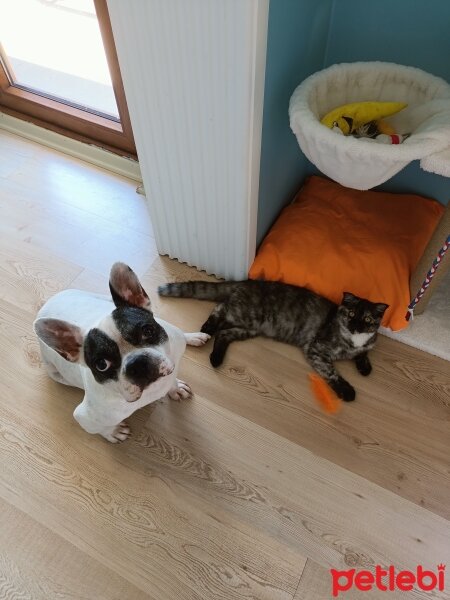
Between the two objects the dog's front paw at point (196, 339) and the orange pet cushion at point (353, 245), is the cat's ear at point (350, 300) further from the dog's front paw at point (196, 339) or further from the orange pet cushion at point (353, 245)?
the dog's front paw at point (196, 339)

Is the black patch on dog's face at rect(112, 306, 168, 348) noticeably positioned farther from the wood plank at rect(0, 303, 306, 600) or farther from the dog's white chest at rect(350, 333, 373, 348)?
the dog's white chest at rect(350, 333, 373, 348)

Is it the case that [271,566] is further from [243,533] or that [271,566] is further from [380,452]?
[380,452]

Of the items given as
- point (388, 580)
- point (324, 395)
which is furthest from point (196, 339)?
point (388, 580)

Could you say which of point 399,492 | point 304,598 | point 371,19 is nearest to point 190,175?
point 371,19

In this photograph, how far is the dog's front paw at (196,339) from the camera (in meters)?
1.67

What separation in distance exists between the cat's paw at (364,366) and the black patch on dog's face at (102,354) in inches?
36.3

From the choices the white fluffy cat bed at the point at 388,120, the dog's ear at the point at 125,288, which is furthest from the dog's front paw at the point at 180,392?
the white fluffy cat bed at the point at 388,120

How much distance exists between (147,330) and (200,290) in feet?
2.27

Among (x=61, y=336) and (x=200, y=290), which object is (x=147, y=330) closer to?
(x=61, y=336)

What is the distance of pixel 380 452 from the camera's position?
1.46 metres

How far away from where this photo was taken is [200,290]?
1.78 meters

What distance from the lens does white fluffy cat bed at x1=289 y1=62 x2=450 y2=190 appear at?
1.17 m

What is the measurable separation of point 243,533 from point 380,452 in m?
0.52

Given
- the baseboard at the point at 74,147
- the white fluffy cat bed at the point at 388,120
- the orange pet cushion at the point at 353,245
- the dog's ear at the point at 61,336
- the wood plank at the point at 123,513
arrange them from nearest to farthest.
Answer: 1. the dog's ear at the point at 61,336
2. the white fluffy cat bed at the point at 388,120
3. the wood plank at the point at 123,513
4. the orange pet cushion at the point at 353,245
5. the baseboard at the point at 74,147
